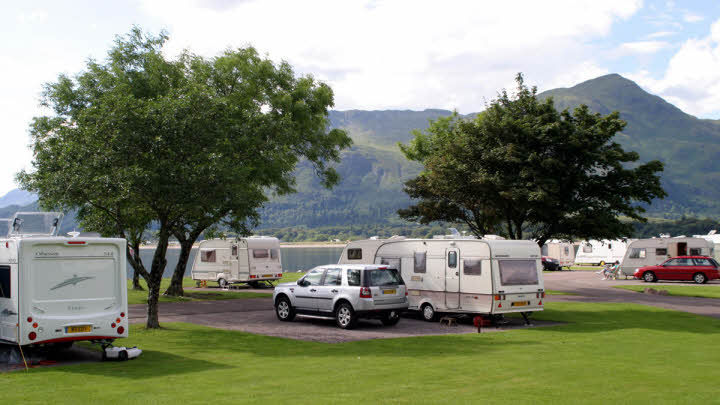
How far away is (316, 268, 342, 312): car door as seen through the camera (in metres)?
17.8

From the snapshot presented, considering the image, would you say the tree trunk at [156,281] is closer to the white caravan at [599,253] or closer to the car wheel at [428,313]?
the car wheel at [428,313]

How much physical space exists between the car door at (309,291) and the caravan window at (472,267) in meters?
4.37

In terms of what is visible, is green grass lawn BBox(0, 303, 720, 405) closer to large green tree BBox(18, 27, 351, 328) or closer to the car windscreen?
the car windscreen

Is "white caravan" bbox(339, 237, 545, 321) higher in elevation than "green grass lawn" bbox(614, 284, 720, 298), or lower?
higher

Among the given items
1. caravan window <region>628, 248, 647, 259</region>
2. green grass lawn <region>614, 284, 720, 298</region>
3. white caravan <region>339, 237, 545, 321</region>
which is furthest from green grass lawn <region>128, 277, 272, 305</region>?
caravan window <region>628, 248, 647, 259</region>

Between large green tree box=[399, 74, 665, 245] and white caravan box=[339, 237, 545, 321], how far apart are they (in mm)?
5997

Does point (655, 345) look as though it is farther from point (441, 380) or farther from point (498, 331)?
point (441, 380)

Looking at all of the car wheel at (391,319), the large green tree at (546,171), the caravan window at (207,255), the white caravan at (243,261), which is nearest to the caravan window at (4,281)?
the car wheel at (391,319)

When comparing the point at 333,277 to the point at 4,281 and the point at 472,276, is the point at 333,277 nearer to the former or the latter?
the point at 472,276

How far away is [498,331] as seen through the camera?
1720cm

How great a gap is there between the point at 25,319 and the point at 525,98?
886 inches

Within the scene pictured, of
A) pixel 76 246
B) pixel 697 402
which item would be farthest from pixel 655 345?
pixel 76 246

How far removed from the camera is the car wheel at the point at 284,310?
19.2 meters

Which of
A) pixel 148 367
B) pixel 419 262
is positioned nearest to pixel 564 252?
pixel 419 262
